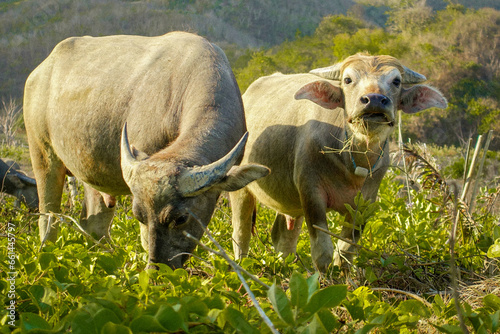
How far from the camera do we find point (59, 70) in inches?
213

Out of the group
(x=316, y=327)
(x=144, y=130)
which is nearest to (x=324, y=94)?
(x=144, y=130)

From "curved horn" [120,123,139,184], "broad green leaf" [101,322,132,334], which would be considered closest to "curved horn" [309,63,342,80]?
"curved horn" [120,123,139,184]

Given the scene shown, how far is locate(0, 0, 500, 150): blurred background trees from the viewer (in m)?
28.3

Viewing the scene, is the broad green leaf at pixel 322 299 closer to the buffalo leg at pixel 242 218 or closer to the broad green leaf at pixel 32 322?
the broad green leaf at pixel 32 322

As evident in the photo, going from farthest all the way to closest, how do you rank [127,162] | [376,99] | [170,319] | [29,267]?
[376,99] → [127,162] → [29,267] → [170,319]

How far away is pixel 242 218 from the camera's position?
5602mm

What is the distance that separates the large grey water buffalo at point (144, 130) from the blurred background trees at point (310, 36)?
9.14m

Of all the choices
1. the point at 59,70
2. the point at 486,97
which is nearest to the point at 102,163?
the point at 59,70

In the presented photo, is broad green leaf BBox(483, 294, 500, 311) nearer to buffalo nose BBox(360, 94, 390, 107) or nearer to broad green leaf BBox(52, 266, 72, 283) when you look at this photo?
broad green leaf BBox(52, 266, 72, 283)

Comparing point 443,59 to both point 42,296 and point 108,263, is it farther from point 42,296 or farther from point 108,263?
point 42,296

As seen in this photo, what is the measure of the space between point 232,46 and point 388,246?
4209cm

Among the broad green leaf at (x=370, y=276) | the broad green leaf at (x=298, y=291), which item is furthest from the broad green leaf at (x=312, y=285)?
the broad green leaf at (x=370, y=276)

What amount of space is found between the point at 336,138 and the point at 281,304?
306 centimetres

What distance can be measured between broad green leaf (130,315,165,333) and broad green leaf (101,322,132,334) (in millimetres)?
71
